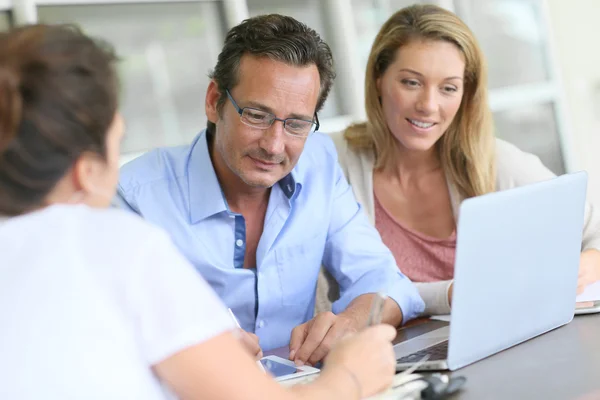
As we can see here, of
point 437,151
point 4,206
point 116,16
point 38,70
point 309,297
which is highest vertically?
point 116,16

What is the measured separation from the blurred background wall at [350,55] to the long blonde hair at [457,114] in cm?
79

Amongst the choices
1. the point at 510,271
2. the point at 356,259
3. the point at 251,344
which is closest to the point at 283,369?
the point at 251,344

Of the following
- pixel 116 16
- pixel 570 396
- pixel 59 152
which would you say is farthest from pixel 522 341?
pixel 116 16

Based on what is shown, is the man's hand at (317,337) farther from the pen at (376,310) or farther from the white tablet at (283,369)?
the pen at (376,310)

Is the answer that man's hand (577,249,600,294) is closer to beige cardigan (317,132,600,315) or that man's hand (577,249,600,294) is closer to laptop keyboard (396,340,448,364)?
beige cardigan (317,132,600,315)

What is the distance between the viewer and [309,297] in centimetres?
202

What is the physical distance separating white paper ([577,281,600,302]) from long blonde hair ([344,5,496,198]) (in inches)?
19.9

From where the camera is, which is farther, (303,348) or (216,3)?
(216,3)

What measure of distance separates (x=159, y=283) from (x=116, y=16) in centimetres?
241

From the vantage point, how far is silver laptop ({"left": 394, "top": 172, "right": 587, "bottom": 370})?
1.23 metres

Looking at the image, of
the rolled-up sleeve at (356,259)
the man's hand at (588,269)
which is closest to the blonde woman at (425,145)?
the rolled-up sleeve at (356,259)

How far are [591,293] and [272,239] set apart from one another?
0.77 metres

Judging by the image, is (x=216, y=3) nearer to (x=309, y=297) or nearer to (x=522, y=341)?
(x=309, y=297)

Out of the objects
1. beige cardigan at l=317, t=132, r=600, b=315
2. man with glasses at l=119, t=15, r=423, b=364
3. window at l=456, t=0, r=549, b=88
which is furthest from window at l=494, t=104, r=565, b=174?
man with glasses at l=119, t=15, r=423, b=364
